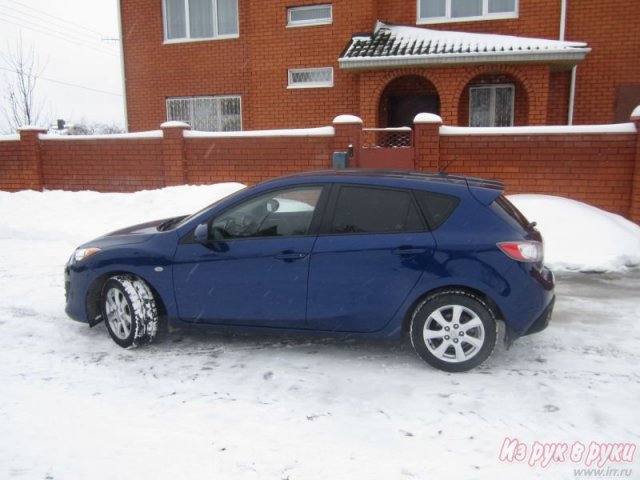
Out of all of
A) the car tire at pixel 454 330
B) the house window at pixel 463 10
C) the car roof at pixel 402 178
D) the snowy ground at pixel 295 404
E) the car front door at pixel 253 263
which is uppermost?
the house window at pixel 463 10

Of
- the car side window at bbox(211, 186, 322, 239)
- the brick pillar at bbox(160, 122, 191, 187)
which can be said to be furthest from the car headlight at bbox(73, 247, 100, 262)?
the brick pillar at bbox(160, 122, 191, 187)

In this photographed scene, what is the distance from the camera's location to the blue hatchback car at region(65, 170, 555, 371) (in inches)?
155

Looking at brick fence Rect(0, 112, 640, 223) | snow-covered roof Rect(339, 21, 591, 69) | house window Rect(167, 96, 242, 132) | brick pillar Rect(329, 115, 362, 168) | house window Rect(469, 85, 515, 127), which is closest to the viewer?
brick fence Rect(0, 112, 640, 223)

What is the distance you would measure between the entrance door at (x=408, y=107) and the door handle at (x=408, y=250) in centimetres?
964

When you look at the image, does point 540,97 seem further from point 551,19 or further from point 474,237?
point 474,237

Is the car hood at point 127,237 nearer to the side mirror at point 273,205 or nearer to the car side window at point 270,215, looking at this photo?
the car side window at point 270,215

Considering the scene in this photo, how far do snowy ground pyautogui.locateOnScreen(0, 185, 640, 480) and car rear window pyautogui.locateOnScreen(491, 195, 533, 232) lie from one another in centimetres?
106

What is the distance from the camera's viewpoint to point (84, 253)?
15.4 feet

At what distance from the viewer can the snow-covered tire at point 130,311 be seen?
14.6ft

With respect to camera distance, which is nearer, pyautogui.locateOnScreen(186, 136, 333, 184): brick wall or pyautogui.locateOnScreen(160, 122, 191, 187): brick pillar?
pyautogui.locateOnScreen(186, 136, 333, 184): brick wall

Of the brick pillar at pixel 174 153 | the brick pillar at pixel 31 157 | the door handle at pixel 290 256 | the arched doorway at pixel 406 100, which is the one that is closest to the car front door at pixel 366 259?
the door handle at pixel 290 256

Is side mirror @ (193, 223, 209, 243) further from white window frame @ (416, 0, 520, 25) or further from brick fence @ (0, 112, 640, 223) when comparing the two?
white window frame @ (416, 0, 520, 25)

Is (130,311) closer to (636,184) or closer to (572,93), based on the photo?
(636,184)

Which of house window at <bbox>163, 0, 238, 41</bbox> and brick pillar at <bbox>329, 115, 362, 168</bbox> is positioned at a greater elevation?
house window at <bbox>163, 0, 238, 41</bbox>
